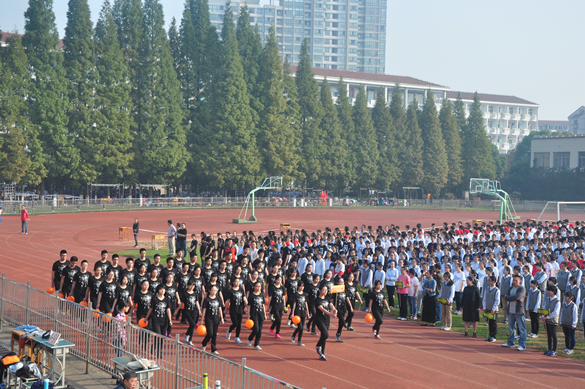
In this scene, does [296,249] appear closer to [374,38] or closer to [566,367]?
[566,367]

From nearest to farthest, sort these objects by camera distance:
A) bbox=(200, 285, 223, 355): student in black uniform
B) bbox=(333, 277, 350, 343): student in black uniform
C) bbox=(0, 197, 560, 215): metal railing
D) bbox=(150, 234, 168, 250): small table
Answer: bbox=(200, 285, 223, 355): student in black uniform, bbox=(333, 277, 350, 343): student in black uniform, bbox=(150, 234, 168, 250): small table, bbox=(0, 197, 560, 215): metal railing

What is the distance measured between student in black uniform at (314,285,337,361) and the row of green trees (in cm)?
3833

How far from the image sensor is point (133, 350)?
909 centimetres

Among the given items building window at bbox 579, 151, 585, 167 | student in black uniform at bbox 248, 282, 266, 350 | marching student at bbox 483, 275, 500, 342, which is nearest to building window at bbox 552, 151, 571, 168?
building window at bbox 579, 151, 585, 167

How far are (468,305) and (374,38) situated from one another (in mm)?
156659

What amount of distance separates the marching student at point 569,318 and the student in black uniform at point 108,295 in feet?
33.1

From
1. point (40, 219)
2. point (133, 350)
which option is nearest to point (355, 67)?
point (40, 219)

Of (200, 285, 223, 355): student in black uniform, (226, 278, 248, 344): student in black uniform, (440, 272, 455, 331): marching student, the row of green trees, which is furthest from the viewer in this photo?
the row of green trees

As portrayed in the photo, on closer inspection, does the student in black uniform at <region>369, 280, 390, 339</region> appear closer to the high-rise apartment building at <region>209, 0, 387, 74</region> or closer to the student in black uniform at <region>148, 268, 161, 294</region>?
the student in black uniform at <region>148, 268, 161, 294</region>

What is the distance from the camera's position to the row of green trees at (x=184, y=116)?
47.2 m

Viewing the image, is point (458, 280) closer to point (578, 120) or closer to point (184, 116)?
point (184, 116)

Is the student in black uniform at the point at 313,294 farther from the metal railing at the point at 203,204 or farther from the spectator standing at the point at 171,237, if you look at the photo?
the metal railing at the point at 203,204

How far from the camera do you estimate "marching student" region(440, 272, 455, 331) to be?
46.8ft

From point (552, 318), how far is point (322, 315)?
17.3ft
